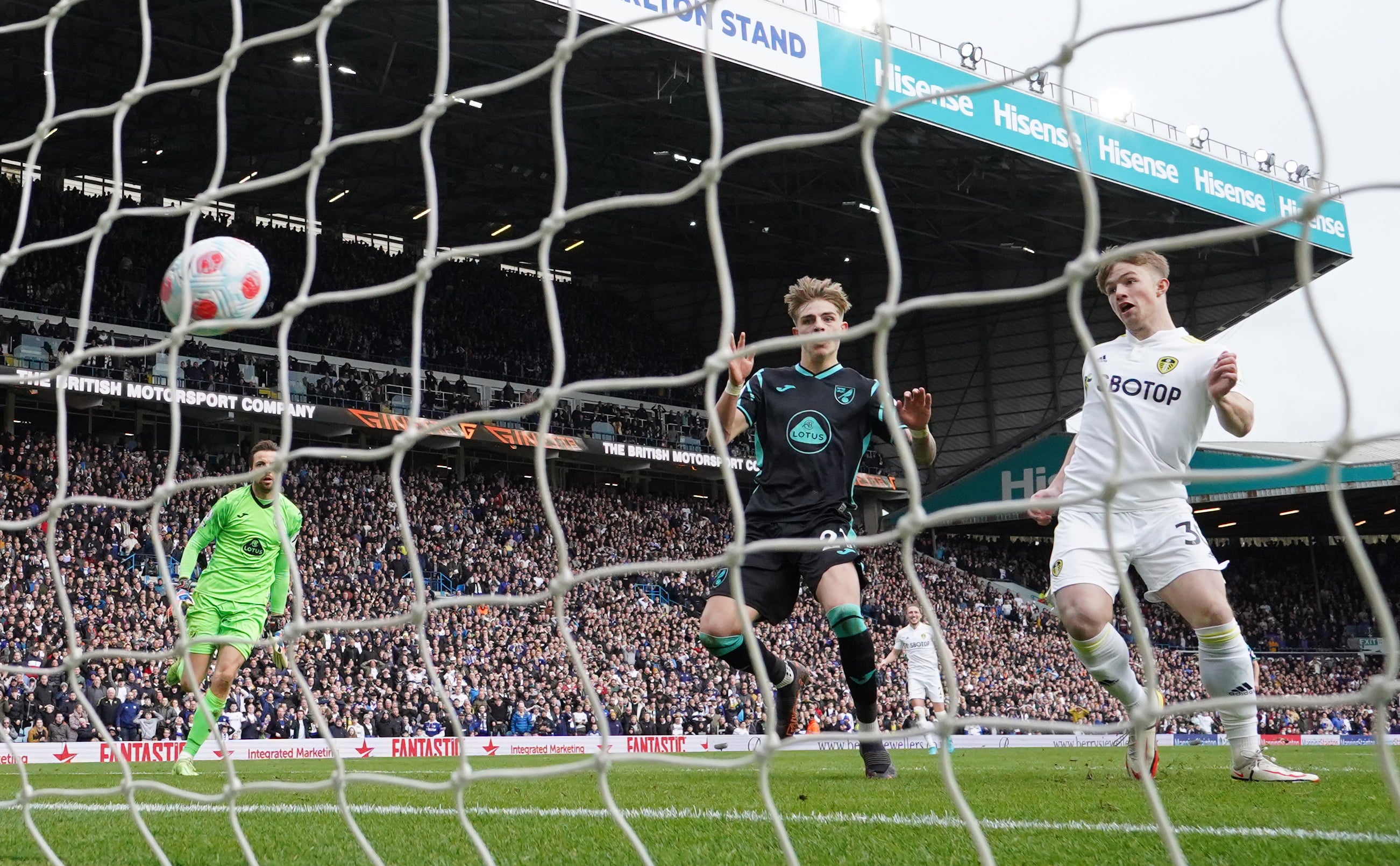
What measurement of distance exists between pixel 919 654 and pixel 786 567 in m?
9.57

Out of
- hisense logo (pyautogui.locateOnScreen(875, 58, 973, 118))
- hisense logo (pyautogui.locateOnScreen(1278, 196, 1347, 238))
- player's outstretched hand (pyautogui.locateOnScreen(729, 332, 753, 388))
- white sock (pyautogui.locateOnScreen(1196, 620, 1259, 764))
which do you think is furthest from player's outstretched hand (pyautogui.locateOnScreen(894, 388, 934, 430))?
hisense logo (pyautogui.locateOnScreen(1278, 196, 1347, 238))

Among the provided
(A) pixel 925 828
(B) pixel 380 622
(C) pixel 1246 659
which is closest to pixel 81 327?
(B) pixel 380 622

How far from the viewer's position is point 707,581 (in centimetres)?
2991

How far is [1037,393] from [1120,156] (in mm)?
14059

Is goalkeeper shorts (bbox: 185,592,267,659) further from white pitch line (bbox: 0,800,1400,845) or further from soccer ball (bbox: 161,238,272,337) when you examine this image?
soccer ball (bbox: 161,238,272,337)

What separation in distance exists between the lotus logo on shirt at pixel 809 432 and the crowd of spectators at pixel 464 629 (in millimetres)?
9880

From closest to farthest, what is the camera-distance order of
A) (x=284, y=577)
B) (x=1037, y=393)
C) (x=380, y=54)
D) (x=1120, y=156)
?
1. (x=284, y=577)
2. (x=380, y=54)
3. (x=1120, y=156)
4. (x=1037, y=393)

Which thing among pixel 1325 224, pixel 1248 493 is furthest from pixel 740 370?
pixel 1248 493

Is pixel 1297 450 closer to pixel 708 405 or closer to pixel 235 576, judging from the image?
pixel 235 576

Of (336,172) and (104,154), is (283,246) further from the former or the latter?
(104,154)

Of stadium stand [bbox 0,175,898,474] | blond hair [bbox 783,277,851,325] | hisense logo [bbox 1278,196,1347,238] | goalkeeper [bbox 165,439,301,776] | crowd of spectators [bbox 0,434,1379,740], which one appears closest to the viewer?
blond hair [bbox 783,277,851,325]

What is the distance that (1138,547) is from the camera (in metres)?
4.94

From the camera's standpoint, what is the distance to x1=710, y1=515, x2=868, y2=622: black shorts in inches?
225

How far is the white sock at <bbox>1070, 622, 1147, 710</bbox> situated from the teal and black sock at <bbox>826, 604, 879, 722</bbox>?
904 mm
